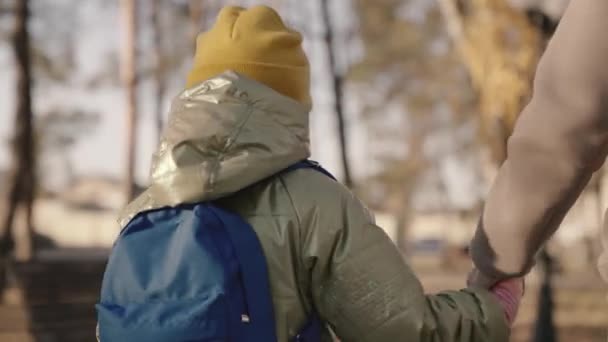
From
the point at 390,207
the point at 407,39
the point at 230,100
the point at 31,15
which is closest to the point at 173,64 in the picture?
the point at 31,15

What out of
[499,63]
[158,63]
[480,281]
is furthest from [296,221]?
[158,63]

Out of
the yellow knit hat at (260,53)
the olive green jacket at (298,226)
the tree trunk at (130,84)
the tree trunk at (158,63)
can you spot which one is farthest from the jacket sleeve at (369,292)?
the tree trunk at (158,63)

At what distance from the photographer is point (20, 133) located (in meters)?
11.4

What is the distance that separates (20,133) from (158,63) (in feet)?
20.6

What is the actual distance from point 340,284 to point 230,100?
1.48 feet

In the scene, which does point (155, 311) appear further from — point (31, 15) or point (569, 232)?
point (569, 232)

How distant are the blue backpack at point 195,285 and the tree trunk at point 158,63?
14588 mm

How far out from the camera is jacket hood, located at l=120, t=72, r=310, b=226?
Answer: 193 centimetres

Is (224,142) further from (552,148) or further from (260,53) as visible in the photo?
(552,148)

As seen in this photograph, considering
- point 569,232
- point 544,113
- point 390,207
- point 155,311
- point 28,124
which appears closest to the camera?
point 544,113

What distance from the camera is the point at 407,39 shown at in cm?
2564

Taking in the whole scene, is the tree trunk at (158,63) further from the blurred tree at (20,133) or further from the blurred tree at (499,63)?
the blurred tree at (499,63)

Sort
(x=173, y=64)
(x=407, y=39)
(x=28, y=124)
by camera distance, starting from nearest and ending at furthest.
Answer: (x=28, y=124) → (x=173, y=64) → (x=407, y=39)

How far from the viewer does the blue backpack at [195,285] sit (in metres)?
1.83
